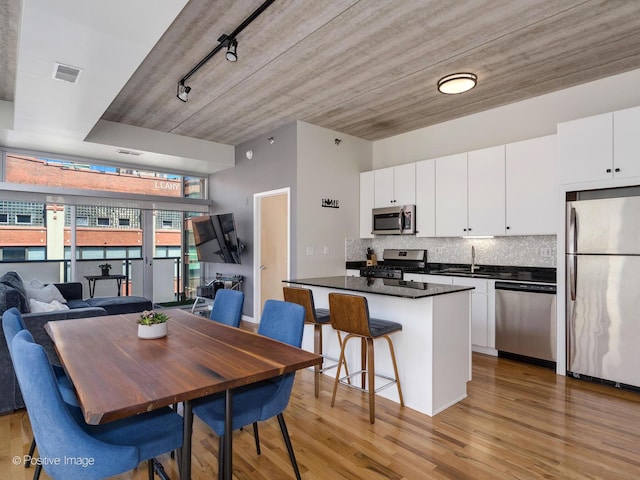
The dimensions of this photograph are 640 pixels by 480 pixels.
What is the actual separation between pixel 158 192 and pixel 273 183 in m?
2.52

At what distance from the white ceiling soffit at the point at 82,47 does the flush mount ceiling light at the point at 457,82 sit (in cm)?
270

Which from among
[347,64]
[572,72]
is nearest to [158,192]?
[347,64]

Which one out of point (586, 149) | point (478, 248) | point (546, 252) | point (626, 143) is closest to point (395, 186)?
point (478, 248)

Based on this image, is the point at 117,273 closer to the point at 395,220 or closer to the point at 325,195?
the point at 325,195

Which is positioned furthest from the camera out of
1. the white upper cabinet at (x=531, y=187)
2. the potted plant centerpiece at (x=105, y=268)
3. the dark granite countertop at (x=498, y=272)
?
the potted plant centerpiece at (x=105, y=268)

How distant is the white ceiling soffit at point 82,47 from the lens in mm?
2223

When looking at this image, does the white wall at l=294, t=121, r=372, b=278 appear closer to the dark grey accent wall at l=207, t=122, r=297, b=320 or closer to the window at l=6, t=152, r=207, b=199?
the dark grey accent wall at l=207, t=122, r=297, b=320

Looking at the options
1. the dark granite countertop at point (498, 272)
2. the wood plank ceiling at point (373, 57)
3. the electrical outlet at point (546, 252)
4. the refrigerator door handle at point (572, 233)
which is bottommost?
the dark granite countertop at point (498, 272)

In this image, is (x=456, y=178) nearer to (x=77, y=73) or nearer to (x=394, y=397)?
(x=394, y=397)

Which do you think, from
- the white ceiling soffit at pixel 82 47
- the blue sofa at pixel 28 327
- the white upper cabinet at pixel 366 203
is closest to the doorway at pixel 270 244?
the white upper cabinet at pixel 366 203

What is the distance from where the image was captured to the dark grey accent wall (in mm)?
5336

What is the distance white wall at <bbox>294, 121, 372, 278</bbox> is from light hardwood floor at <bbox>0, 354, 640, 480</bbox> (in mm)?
2418

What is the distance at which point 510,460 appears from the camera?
222 cm

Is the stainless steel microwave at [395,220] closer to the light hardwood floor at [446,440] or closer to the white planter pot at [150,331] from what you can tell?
the light hardwood floor at [446,440]
